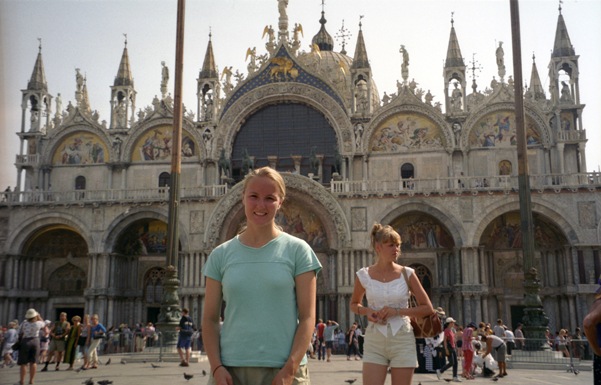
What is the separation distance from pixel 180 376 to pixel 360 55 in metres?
24.9

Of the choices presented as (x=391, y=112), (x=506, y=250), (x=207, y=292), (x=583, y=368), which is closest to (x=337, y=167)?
(x=391, y=112)

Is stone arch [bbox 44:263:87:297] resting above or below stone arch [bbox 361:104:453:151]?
below

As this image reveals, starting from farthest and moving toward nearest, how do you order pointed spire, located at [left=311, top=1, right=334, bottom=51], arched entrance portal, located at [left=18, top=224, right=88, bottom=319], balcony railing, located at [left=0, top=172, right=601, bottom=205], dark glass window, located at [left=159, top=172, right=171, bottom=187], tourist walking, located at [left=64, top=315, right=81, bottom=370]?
pointed spire, located at [left=311, top=1, right=334, bottom=51] < dark glass window, located at [left=159, top=172, right=171, bottom=187] < arched entrance portal, located at [left=18, top=224, right=88, bottom=319] < balcony railing, located at [left=0, top=172, right=601, bottom=205] < tourist walking, located at [left=64, top=315, right=81, bottom=370]

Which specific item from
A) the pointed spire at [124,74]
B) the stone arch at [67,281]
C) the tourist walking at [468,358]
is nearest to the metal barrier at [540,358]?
the tourist walking at [468,358]

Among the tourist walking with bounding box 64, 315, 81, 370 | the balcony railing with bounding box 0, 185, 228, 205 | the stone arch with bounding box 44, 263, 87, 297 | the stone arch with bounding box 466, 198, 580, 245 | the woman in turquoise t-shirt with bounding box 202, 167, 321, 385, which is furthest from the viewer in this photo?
the stone arch with bounding box 44, 263, 87, 297

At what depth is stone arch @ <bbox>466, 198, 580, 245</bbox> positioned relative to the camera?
28969mm

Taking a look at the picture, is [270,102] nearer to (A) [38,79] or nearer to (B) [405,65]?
(B) [405,65]

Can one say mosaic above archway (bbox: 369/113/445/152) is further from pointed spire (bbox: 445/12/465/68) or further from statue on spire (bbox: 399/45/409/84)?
pointed spire (bbox: 445/12/465/68)

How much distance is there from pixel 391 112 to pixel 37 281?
21.3m

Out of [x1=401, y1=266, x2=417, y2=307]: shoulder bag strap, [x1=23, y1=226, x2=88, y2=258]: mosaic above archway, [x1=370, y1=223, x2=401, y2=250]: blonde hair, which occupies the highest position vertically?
[x1=23, y1=226, x2=88, y2=258]: mosaic above archway

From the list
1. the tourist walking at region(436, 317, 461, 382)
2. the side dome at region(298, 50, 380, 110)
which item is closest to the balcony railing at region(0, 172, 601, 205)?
the side dome at region(298, 50, 380, 110)

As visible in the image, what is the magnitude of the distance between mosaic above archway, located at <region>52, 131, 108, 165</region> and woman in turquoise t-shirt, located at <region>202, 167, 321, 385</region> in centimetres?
3415

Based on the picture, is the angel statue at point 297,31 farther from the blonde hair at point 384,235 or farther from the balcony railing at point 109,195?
the blonde hair at point 384,235

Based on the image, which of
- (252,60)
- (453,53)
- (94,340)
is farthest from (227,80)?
(94,340)
